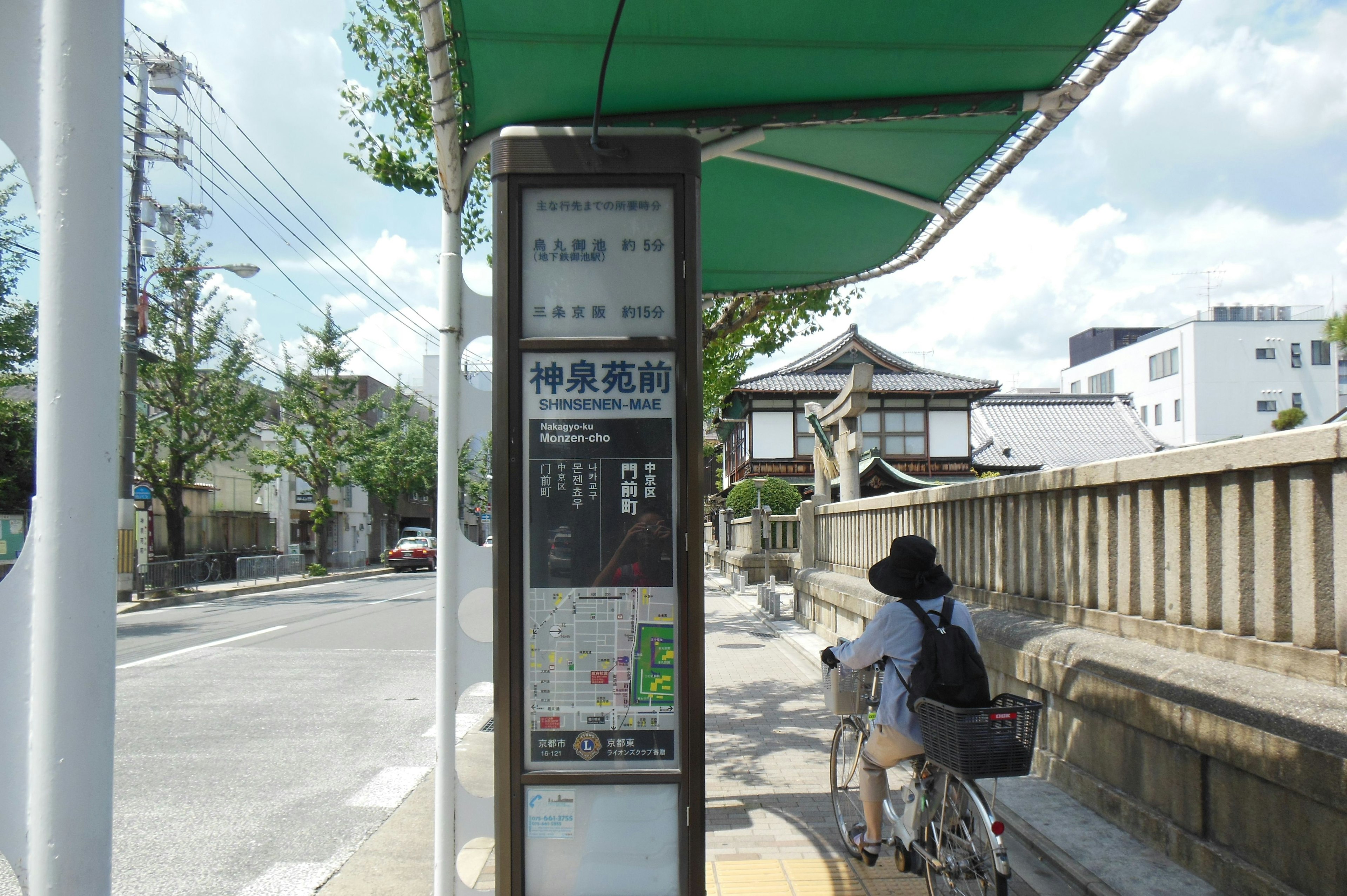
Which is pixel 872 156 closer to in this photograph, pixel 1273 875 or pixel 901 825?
pixel 901 825

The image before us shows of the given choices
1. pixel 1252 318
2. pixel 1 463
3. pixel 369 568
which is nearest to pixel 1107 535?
pixel 1 463

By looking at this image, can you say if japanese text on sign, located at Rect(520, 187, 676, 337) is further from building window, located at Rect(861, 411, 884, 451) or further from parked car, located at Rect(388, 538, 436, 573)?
parked car, located at Rect(388, 538, 436, 573)

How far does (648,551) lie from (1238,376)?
5994 cm

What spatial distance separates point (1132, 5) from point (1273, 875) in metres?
3.15

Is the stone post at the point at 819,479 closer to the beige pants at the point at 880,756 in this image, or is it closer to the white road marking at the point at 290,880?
the beige pants at the point at 880,756

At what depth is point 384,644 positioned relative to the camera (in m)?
13.2

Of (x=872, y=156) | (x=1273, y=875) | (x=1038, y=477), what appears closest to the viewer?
(x=1273, y=875)

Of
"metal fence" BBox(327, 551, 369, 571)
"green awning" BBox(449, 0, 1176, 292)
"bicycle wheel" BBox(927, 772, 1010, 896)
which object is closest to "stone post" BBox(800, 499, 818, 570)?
"green awning" BBox(449, 0, 1176, 292)

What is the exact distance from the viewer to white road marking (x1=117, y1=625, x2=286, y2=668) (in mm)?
11414

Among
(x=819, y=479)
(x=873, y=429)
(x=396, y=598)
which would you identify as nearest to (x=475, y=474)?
(x=873, y=429)

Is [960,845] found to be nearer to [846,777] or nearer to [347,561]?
[846,777]

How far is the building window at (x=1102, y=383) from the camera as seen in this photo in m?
61.7

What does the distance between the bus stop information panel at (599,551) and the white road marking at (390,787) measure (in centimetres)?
303

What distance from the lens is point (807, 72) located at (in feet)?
11.6
